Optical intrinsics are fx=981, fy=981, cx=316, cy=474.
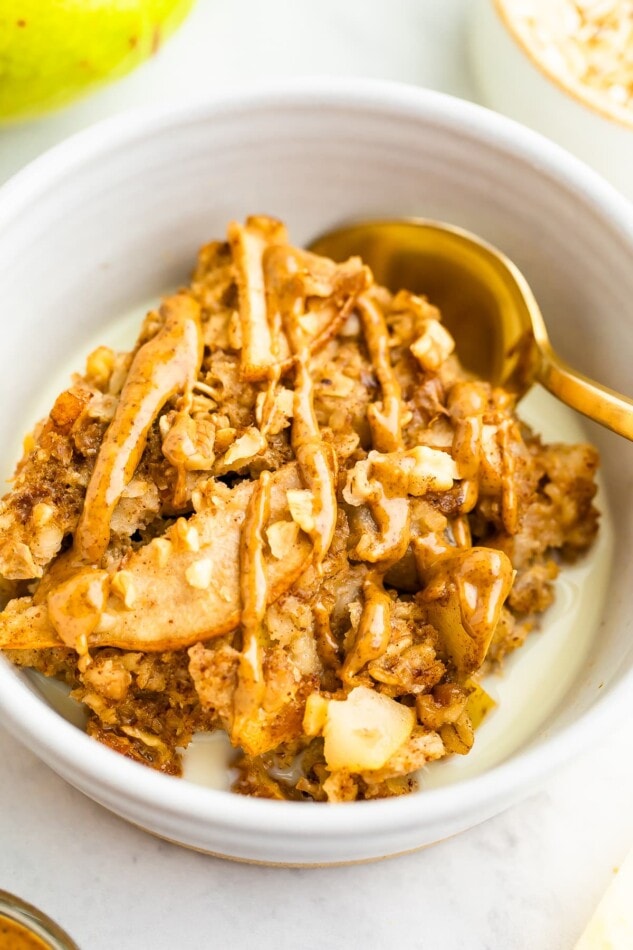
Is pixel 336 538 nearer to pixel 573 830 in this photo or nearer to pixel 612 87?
pixel 573 830

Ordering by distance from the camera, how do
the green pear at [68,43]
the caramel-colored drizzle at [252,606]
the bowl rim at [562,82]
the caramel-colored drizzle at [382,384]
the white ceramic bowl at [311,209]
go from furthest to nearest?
the bowl rim at [562,82]
the green pear at [68,43]
the white ceramic bowl at [311,209]
the caramel-colored drizzle at [382,384]
the caramel-colored drizzle at [252,606]

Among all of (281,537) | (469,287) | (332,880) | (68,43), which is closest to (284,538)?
(281,537)

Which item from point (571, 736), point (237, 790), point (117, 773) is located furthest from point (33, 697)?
point (571, 736)

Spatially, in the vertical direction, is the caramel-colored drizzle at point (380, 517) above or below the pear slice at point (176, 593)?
above

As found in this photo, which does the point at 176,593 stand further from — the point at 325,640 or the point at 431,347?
the point at 431,347

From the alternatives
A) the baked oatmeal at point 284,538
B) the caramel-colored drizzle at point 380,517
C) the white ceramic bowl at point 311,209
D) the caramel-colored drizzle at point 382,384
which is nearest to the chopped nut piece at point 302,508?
the baked oatmeal at point 284,538

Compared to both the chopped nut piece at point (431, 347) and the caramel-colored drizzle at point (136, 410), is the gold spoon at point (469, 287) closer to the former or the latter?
the chopped nut piece at point (431, 347)
